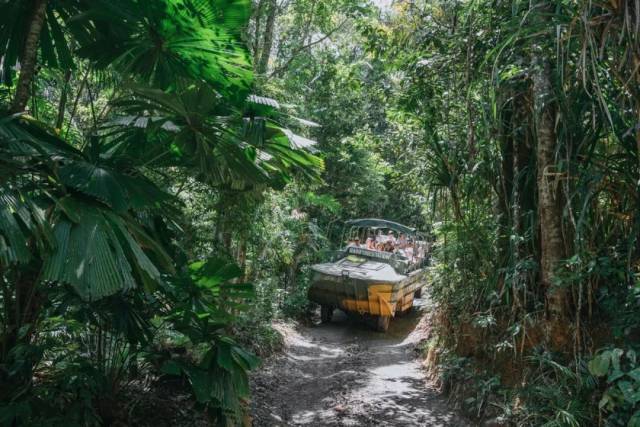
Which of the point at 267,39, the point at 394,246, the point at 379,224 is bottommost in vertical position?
the point at 394,246

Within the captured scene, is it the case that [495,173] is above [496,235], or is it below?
above

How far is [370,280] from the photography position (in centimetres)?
1016

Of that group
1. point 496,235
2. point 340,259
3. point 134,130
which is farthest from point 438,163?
point 340,259

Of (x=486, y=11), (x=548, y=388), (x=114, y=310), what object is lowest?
(x=548, y=388)

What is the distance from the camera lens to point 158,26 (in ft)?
11.5

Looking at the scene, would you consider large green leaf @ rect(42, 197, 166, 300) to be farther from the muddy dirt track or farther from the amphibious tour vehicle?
the amphibious tour vehicle

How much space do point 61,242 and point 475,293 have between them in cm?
514

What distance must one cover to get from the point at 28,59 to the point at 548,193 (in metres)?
4.34

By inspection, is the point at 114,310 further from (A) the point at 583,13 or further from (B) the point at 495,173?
(B) the point at 495,173

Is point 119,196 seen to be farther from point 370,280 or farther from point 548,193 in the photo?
point 370,280

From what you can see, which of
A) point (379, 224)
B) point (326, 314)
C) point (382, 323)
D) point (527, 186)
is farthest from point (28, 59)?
point (379, 224)

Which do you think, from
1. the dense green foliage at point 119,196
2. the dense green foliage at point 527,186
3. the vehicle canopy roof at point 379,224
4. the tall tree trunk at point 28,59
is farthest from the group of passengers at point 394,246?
the tall tree trunk at point 28,59

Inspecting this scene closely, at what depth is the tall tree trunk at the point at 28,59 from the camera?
321 cm

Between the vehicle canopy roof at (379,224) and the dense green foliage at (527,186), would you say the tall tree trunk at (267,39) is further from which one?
the vehicle canopy roof at (379,224)
